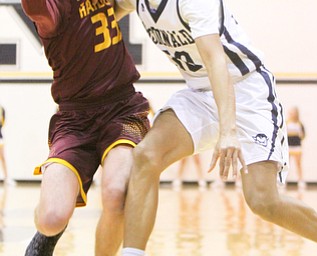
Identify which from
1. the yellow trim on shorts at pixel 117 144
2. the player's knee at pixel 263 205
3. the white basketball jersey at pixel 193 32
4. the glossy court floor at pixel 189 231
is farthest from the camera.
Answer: the glossy court floor at pixel 189 231

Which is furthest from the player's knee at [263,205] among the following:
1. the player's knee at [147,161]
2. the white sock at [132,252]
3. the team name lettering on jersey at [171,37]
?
the team name lettering on jersey at [171,37]

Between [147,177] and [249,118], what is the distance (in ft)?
2.23

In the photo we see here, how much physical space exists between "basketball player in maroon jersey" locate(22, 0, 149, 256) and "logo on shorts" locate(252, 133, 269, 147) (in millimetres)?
664

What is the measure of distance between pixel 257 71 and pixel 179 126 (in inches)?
22.9

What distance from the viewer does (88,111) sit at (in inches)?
174

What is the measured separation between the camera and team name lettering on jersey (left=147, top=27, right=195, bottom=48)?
414cm

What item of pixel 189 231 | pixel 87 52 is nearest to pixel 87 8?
pixel 87 52

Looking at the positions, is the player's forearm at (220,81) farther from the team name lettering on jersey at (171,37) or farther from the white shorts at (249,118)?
the white shorts at (249,118)

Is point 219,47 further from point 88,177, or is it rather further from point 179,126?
point 88,177

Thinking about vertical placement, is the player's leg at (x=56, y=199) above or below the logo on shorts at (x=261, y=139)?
below

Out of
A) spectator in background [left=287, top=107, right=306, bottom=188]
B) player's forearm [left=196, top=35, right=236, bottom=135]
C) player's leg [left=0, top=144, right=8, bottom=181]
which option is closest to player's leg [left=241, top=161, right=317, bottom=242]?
player's forearm [left=196, top=35, right=236, bottom=135]

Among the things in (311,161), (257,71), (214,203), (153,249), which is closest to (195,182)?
(311,161)

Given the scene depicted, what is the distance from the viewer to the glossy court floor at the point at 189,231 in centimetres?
592

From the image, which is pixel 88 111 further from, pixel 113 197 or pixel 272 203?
pixel 272 203
